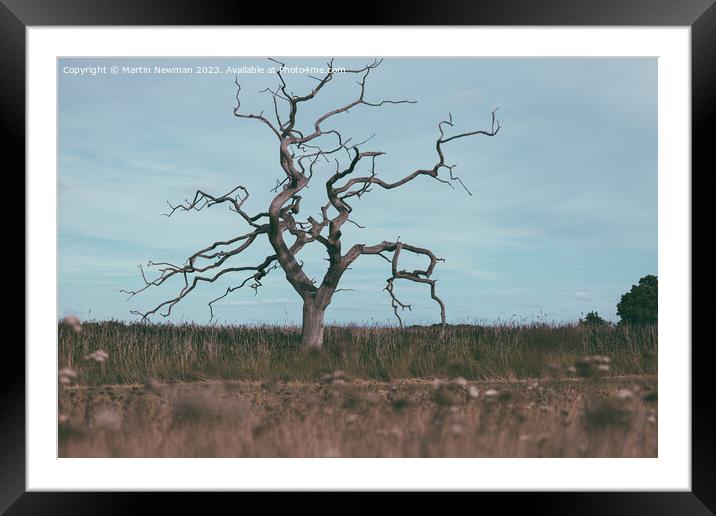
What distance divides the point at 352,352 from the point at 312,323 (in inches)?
37.5

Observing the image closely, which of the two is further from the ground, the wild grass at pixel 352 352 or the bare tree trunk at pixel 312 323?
the bare tree trunk at pixel 312 323

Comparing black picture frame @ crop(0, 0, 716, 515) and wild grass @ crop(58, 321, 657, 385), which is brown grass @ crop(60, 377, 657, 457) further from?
wild grass @ crop(58, 321, 657, 385)

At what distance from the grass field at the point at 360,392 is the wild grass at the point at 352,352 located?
1.2 inches

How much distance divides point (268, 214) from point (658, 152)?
669cm

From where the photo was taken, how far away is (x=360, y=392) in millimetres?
8367

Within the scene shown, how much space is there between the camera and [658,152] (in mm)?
6141

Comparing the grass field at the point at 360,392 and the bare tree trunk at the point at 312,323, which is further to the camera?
the bare tree trunk at the point at 312,323

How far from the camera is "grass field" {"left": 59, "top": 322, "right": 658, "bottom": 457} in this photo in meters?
5.98

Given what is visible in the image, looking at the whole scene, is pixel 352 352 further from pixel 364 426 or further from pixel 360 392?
pixel 364 426

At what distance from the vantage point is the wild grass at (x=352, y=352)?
988 cm

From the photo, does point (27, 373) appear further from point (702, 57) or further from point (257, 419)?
point (702, 57)
